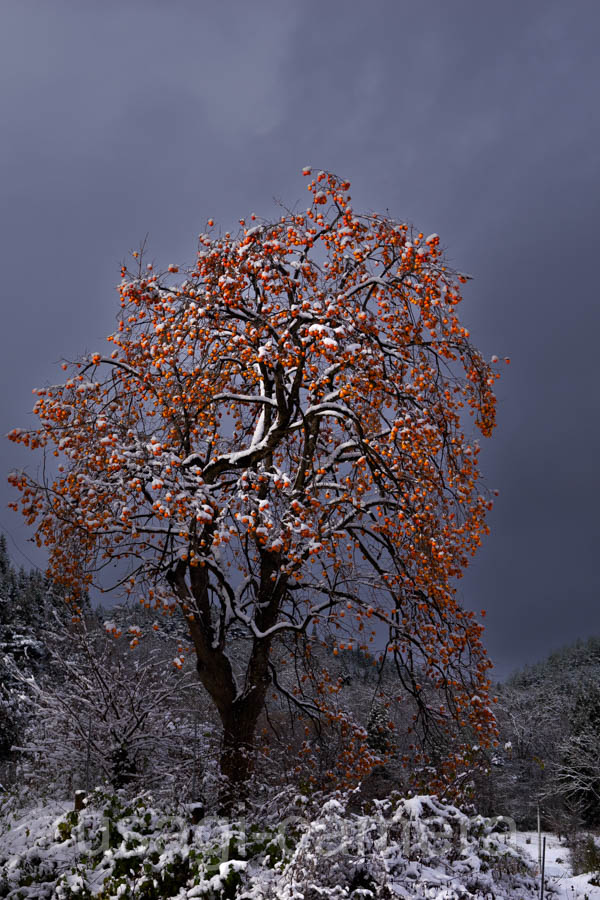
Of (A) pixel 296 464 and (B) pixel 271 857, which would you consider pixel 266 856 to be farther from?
(A) pixel 296 464

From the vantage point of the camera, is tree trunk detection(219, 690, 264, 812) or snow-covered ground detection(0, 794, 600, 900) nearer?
snow-covered ground detection(0, 794, 600, 900)

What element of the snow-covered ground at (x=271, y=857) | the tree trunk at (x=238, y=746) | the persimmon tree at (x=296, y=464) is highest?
the persimmon tree at (x=296, y=464)

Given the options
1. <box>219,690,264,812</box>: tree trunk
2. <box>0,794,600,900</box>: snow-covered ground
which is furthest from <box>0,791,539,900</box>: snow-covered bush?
<box>219,690,264,812</box>: tree trunk

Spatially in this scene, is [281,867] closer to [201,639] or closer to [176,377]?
[201,639]

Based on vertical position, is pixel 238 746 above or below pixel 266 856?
above

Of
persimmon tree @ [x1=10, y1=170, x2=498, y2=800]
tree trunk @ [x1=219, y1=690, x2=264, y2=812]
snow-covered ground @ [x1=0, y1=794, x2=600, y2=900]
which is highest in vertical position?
persimmon tree @ [x1=10, y1=170, x2=498, y2=800]

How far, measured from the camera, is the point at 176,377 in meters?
9.59

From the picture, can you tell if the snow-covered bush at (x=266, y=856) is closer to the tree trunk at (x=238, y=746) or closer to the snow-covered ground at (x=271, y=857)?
the snow-covered ground at (x=271, y=857)

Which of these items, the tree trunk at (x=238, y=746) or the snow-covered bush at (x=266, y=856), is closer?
the snow-covered bush at (x=266, y=856)

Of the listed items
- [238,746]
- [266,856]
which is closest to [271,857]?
[266,856]

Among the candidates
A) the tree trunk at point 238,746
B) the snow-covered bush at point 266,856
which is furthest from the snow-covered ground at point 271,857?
the tree trunk at point 238,746

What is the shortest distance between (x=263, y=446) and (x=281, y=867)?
527cm

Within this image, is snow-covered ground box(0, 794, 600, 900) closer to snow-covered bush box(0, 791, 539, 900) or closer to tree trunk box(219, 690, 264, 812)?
snow-covered bush box(0, 791, 539, 900)

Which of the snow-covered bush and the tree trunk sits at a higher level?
the tree trunk
